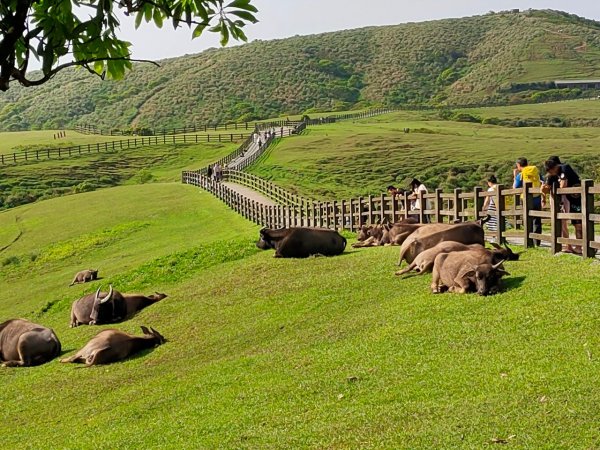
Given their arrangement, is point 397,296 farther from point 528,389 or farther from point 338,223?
point 338,223

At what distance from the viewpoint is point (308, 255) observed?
19.2 metres

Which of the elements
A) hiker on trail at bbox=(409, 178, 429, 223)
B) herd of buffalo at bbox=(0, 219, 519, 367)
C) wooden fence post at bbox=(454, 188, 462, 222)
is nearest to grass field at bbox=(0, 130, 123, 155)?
hiker on trail at bbox=(409, 178, 429, 223)

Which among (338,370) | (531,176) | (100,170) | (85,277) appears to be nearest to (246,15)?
(338,370)

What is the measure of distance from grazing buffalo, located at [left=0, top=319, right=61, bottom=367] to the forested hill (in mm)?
115441

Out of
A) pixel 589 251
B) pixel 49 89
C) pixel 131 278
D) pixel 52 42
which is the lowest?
pixel 131 278

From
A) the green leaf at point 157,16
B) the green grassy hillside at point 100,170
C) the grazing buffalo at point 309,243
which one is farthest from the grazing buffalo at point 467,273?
the green grassy hillside at point 100,170

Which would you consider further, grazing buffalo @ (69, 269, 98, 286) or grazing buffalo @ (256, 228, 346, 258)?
grazing buffalo @ (69, 269, 98, 286)

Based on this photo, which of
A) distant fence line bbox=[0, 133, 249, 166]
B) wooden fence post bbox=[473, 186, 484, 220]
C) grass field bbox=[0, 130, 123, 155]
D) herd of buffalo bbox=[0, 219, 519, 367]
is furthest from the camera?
grass field bbox=[0, 130, 123, 155]

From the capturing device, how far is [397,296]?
1302cm

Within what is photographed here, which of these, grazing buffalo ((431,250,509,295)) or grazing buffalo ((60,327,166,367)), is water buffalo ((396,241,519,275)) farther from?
grazing buffalo ((60,327,166,367))

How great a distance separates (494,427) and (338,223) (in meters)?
20.0

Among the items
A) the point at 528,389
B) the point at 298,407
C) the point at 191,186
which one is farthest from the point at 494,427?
the point at 191,186

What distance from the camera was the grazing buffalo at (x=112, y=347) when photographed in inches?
533

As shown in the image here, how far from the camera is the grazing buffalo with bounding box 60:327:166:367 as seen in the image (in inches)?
533
